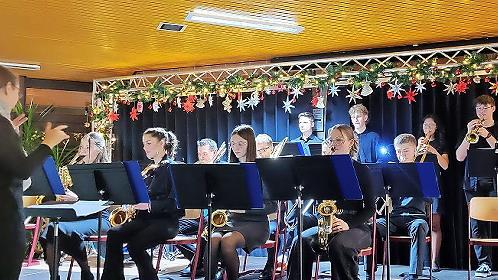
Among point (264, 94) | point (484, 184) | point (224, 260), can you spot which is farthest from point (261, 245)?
point (264, 94)

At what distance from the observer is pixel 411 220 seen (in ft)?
21.9

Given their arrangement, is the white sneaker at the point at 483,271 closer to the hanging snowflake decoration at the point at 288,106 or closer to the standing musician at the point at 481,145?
the standing musician at the point at 481,145

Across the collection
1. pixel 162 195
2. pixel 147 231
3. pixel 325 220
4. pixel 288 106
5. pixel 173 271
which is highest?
pixel 288 106

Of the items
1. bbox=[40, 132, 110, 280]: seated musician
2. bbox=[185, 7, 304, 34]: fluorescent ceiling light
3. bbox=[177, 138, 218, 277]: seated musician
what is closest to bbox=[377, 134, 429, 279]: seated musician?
bbox=[185, 7, 304, 34]: fluorescent ceiling light

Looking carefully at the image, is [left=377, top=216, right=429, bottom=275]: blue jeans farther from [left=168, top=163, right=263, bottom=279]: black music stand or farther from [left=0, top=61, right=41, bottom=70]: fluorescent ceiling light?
[left=0, top=61, right=41, bottom=70]: fluorescent ceiling light

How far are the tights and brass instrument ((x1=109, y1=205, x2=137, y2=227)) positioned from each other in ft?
2.64

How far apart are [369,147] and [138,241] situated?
3.32 m

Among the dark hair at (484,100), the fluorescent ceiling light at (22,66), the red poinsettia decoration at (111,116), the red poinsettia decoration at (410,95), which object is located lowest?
the dark hair at (484,100)

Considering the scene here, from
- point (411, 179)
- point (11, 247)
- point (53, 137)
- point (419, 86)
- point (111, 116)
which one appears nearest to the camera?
point (11, 247)

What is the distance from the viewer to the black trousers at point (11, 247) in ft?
11.4

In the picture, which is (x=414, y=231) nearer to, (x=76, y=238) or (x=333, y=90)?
(x=333, y=90)

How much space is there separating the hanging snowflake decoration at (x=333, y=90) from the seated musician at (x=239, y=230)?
314 centimetres

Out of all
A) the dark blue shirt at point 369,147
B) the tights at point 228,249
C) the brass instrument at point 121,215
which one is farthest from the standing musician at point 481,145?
the brass instrument at point 121,215

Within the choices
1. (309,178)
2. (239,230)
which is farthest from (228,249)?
(309,178)
